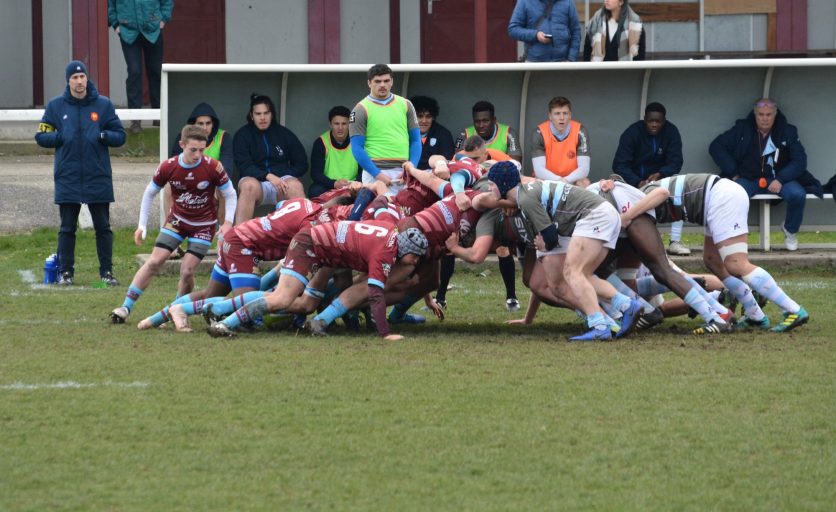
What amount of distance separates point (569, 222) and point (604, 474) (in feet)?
12.5

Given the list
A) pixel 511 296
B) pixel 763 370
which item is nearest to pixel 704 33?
pixel 511 296

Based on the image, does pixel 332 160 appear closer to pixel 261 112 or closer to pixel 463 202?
pixel 261 112

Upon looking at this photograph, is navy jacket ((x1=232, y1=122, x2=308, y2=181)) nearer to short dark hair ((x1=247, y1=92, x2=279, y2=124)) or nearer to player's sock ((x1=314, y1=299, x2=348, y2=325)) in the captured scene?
short dark hair ((x1=247, y1=92, x2=279, y2=124))

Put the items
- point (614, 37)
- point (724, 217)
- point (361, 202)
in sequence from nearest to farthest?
point (724, 217) < point (361, 202) < point (614, 37)

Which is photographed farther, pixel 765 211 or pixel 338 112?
pixel 765 211

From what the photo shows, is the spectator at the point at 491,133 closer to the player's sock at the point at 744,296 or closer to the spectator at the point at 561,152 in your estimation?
the spectator at the point at 561,152

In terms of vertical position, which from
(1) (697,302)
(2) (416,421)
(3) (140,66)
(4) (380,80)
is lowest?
(2) (416,421)

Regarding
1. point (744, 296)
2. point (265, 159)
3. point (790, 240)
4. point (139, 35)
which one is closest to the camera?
point (744, 296)

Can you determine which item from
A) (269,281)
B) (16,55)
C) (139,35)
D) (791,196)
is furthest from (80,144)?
(16,55)

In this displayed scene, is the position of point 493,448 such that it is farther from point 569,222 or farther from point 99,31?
point 99,31

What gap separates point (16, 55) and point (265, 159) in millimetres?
8937

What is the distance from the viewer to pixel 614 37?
594 inches

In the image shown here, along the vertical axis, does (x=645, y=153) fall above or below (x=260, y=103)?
below

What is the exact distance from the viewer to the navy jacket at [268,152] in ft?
43.5
